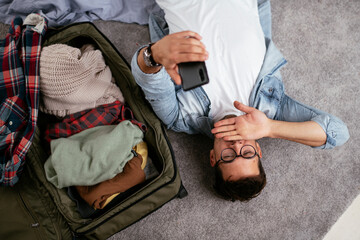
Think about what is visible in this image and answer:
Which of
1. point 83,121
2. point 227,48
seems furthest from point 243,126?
point 83,121

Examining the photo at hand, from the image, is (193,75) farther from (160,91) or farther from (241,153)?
(241,153)

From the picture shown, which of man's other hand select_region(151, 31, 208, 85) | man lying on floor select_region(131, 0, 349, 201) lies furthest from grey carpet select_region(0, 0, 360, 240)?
man's other hand select_region(151, 31, 208, 85)

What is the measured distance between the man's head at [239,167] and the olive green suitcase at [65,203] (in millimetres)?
163

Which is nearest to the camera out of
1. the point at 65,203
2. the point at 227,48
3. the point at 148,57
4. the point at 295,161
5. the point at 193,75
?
the point at 193,75

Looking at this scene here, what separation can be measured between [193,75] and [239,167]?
379mm

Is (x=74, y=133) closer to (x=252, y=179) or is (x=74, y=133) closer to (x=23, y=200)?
(x=23, y=200)

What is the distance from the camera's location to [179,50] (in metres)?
0.62

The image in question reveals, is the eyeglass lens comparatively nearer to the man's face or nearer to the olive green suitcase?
the man's face

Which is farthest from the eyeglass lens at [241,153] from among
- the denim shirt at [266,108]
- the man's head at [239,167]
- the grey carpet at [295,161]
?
the grey carpet at [295,161]

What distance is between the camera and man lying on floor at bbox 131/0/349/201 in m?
0.84

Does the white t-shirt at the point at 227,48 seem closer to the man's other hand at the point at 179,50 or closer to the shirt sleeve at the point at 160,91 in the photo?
the shirt sleeve at the point at 160,91

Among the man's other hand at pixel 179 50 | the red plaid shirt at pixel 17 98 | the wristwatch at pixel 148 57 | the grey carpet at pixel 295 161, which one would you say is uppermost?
the man's other hand at pixel 179 50

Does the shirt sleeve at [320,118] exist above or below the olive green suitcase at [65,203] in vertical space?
above

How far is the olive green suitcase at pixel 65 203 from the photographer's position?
79 centimetres
